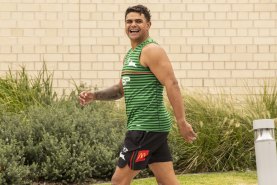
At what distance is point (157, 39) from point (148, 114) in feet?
27.3

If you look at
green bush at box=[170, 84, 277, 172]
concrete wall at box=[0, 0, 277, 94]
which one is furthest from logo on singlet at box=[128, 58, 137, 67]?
concrete wall at box=[0, 0, 277, 94]

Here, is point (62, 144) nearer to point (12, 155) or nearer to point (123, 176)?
point (12, 155)

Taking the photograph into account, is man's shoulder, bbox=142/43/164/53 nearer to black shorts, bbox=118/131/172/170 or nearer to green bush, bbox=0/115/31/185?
A: black shorts, bbox=118/131/172/170

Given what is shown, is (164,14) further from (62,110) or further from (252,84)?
(62,110)

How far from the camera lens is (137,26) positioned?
241 inches

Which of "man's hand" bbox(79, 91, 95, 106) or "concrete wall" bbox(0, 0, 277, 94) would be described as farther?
"concrete wall" bbox(0, 0, 277, 94)

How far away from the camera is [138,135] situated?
594 centimetres

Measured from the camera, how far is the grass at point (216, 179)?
32.2 feet

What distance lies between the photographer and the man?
231 inches

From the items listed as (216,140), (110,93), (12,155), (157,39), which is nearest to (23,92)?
(12,155)

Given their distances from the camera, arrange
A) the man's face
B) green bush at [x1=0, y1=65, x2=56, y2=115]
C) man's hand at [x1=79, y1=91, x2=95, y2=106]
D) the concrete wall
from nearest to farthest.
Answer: the man's face
man's hand at [x1=79, y1=91, x2=95, y2=106]
green bush at [x1=0, y1=65, x2=56, y2=115]
the concrete wall

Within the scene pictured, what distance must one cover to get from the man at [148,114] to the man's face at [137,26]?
0.08m

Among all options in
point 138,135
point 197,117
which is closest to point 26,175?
point 197,117

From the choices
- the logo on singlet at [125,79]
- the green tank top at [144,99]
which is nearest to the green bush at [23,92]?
the logo on singlet at [125,79]
